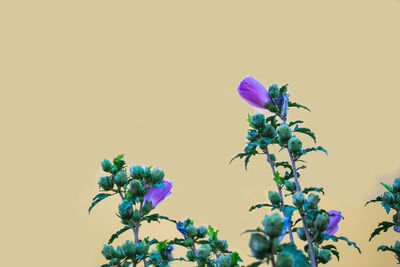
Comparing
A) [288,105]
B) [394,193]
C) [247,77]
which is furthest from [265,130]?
[394,193]

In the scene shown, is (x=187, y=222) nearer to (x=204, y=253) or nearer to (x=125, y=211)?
(x=204, y=253)

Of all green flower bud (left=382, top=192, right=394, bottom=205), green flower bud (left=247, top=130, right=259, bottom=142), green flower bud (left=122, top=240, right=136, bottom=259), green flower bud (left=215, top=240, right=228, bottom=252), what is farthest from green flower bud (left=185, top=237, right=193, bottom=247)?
green flower bud (left=382, top=192, right=394, bottom=205)

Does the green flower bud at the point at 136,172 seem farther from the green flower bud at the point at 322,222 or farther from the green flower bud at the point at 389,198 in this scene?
the green flower bud at the point at 389,198

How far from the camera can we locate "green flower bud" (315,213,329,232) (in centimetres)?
102

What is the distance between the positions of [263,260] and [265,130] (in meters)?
0.85

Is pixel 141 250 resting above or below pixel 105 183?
below

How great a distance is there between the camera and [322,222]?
1.02m

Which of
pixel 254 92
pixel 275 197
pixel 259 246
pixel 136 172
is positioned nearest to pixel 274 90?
pixel 254 92

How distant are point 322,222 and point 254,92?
0.62 meters

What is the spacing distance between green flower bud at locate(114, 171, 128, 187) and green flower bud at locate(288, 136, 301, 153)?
73 centimetres

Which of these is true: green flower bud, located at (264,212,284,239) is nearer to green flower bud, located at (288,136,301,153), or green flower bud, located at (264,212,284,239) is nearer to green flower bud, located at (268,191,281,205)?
green flower bud, located at (288,136,301,153)

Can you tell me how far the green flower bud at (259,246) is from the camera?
0.54 m

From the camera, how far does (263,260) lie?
555 millimetres

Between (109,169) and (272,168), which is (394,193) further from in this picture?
(109,169)
